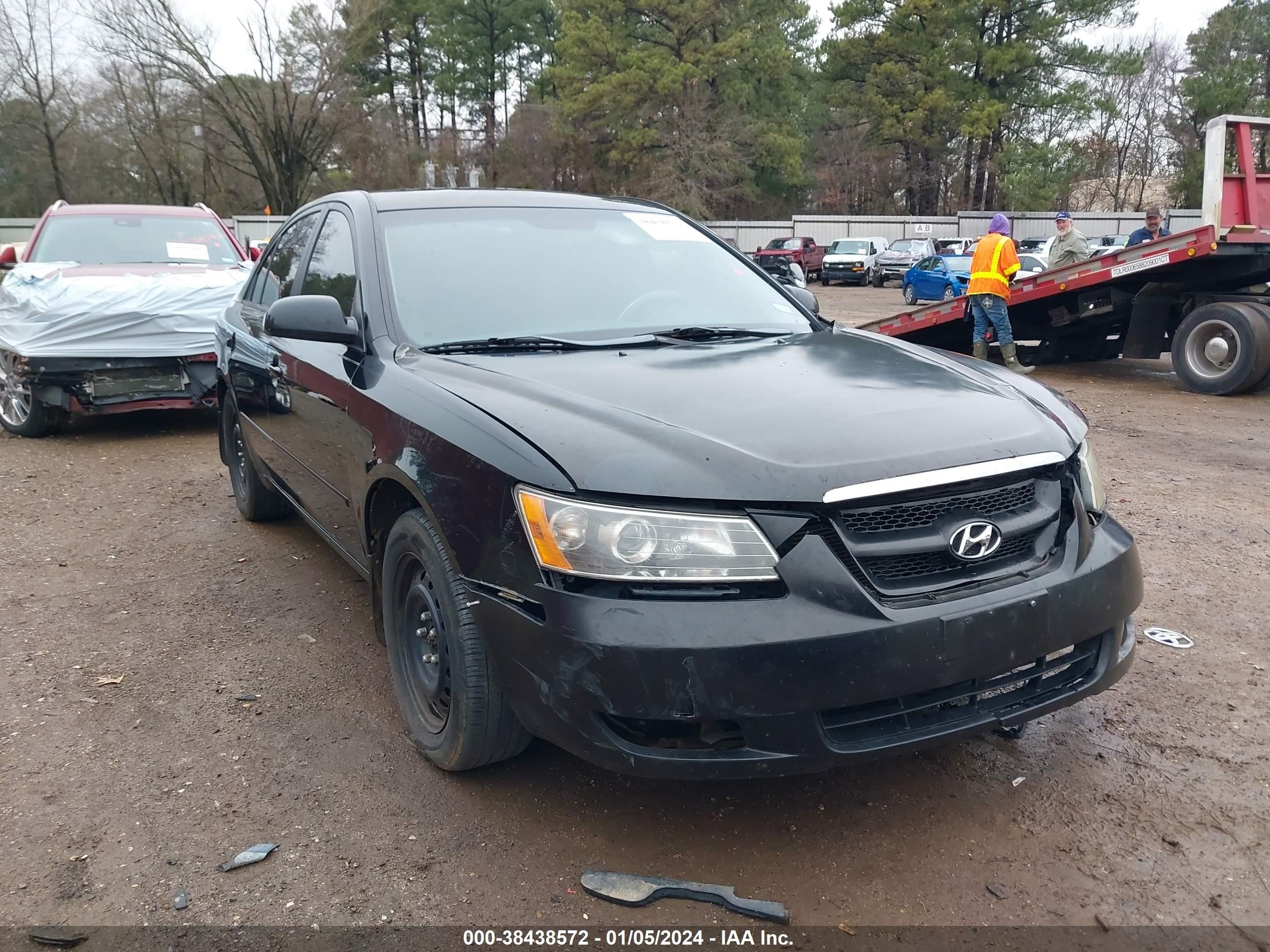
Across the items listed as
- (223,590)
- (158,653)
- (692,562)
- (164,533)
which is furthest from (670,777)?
(164,533)

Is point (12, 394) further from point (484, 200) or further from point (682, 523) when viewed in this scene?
point (682, 523)

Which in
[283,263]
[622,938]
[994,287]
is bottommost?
[622,938]

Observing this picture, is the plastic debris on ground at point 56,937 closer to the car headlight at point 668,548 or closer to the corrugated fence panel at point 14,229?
the car headlight at point 668,548

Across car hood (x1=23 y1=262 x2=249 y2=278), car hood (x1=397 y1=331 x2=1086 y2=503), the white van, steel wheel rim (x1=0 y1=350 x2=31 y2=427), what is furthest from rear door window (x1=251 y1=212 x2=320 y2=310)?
the white van

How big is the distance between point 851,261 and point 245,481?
29.4m

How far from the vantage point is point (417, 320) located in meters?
3.24

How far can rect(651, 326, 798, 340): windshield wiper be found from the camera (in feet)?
10.9

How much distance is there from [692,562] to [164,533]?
421 centimetres

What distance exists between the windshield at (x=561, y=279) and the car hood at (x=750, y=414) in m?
0.27

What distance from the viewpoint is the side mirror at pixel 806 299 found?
392 cm

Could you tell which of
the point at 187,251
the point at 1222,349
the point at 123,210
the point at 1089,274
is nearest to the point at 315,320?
the point at 187,251

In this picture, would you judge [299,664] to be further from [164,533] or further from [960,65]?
[960,65]

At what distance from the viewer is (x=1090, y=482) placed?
273cm

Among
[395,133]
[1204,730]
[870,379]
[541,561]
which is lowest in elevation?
[1204,730]
